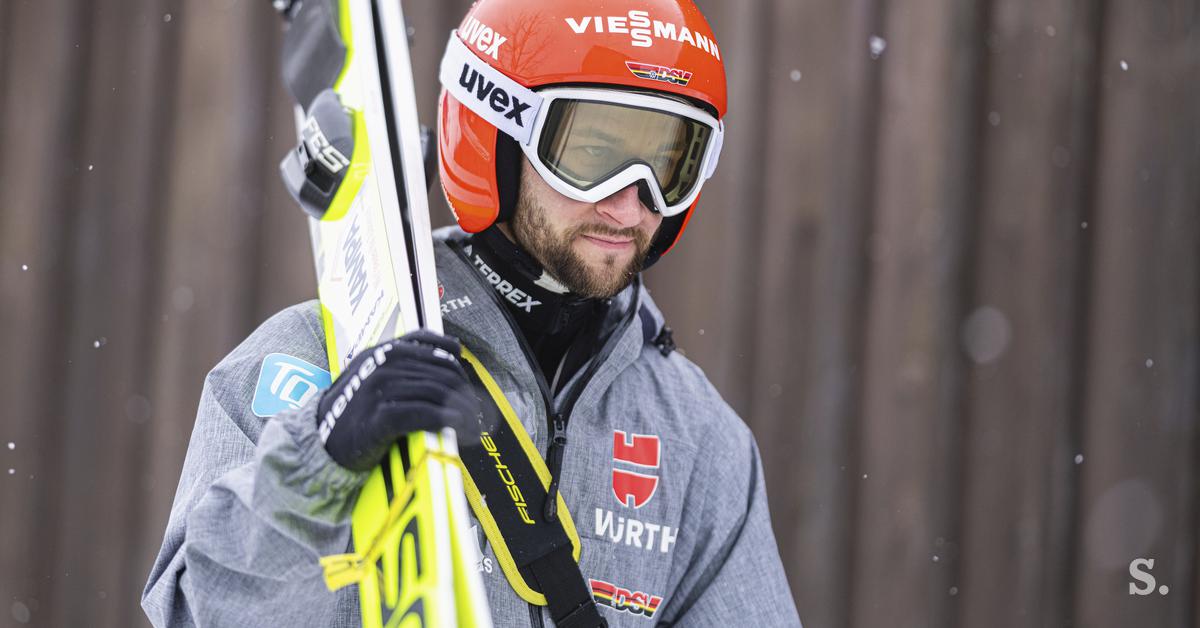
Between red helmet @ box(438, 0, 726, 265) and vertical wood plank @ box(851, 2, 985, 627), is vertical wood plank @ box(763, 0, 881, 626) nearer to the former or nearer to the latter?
vertical wood plank @ box(851, 2, 985, 627)

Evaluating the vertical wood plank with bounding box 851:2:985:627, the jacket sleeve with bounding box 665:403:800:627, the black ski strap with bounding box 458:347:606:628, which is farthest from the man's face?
the vertical wood plank with bounding box 851:2:985:627

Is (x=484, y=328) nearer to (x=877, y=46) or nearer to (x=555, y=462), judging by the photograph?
(x=555, y=462)

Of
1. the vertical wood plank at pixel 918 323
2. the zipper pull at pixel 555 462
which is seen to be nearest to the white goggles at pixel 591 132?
the zipper pull at pixel 555 462

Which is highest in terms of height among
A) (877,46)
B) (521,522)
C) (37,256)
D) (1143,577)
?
→ (877,46)

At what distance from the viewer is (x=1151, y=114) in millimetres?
2070

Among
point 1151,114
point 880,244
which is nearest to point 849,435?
point 880,244

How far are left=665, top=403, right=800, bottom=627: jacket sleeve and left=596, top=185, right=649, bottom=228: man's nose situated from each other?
38cm

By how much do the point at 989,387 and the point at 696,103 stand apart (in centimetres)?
116

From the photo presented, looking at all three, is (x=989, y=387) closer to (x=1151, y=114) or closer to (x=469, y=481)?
(x=1151, y=114)

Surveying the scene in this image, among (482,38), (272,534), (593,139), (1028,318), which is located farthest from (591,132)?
(1028,318)

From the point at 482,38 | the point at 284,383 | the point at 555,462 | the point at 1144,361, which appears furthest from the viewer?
the point at 1144,361

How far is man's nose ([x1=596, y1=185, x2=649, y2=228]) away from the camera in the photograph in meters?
1.28

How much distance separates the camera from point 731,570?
1.37m

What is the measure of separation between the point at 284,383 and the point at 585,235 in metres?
0.44
